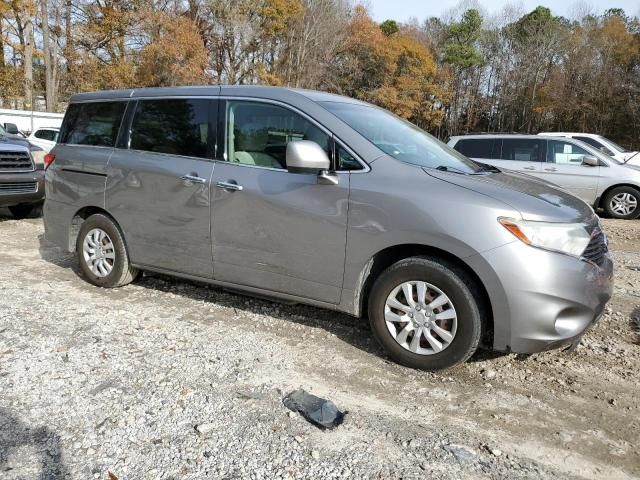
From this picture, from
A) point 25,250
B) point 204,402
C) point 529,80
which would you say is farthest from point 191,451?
point 529,80

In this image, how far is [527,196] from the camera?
330 cm

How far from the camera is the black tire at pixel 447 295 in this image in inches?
127

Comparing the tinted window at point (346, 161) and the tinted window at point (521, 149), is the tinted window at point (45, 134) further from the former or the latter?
the tinted window at point (346, 161)

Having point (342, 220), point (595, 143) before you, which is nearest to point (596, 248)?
point (342, 220)

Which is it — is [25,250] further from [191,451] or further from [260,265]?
[191,451]

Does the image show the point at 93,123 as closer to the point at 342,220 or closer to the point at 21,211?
the point at 342,220

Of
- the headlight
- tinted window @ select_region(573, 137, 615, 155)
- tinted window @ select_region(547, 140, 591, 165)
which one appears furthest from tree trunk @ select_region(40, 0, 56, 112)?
the headlight

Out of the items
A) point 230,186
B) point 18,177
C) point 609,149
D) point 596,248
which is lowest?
point 18,177

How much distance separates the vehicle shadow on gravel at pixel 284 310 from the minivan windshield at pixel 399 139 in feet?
4.55

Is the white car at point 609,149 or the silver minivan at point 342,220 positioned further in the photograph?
the white car at point 609,149

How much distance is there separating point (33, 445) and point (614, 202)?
10919mm

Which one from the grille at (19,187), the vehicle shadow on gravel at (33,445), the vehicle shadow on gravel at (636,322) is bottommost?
the vehicle shadow on gravel at (33,445)

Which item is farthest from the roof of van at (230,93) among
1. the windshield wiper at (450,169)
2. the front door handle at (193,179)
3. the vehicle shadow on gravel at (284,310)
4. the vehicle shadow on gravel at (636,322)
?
the vehicle shadow on gravel at (636,322)

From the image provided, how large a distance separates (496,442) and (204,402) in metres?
1.63
